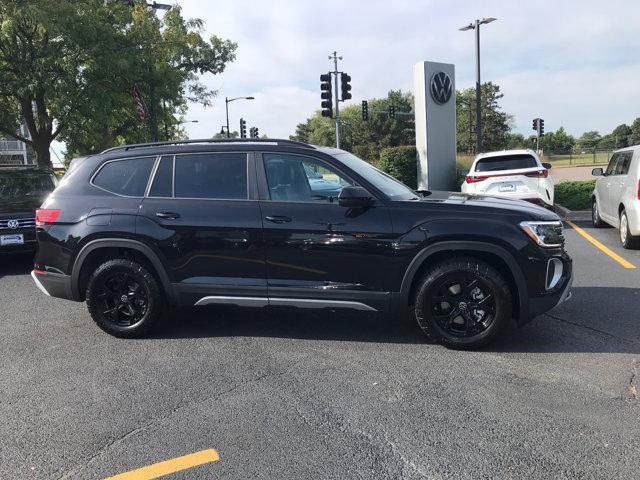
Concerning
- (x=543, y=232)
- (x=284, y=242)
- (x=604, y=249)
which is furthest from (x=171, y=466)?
(x=604, y=249)

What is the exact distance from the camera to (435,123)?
658 inches

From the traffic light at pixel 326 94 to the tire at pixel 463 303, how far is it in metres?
15.7

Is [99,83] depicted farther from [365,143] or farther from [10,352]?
[365,143]

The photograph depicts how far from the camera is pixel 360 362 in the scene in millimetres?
4324

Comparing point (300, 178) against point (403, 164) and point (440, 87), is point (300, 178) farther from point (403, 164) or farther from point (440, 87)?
point (403, 164)

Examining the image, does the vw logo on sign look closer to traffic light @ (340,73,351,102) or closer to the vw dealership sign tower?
Result: the vw dealership sign tower

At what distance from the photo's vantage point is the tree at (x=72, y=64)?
1483cm

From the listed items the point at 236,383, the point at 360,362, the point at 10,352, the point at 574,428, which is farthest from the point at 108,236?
the point at 574,428

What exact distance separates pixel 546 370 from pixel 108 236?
12.8 ft

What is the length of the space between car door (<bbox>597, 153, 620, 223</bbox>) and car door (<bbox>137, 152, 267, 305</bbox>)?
24.3ft

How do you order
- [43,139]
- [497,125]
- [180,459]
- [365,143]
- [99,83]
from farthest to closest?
[365,143] < [497,125] < [43,139] < [99,83] < [180,459]

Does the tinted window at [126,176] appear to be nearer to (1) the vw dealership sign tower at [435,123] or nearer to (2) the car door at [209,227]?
(2) the car door at [209,227]

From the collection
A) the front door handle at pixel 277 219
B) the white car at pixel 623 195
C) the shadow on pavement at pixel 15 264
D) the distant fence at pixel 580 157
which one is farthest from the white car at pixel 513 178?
the distant fence at pixel 580 157

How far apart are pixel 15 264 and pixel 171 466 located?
293 inches
